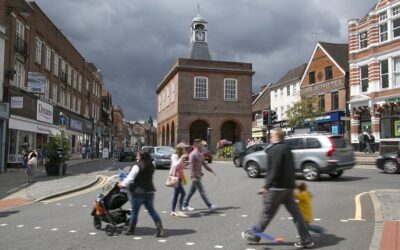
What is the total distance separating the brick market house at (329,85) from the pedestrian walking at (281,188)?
38.8m

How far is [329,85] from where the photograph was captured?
159 feet

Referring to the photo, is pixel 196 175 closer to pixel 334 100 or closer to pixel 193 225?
pixel 193 225

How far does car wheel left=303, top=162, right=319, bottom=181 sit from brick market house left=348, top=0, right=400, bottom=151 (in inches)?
710

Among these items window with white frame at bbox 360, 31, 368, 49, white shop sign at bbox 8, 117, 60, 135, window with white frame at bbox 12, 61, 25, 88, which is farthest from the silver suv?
window with white frame at bbox 360, 31, 368, 49

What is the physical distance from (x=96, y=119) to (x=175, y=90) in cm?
1331

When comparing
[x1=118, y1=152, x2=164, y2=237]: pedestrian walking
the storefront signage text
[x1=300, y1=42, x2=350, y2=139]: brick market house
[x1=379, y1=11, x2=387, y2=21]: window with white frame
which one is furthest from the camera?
the storefront signage text

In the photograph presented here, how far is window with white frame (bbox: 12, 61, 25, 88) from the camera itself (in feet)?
93.1

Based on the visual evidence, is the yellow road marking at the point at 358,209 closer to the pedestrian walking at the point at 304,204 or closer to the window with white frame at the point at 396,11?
the pedestrian walking at the point at 304,204

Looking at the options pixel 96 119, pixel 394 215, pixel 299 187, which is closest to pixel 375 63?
pixel 394 215

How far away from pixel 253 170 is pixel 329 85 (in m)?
31.5

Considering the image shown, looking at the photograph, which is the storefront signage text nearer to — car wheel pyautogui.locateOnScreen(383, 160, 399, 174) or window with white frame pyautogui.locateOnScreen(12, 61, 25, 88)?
car wheel pyautogui.locateOnScreen(383, 160, 399, 174)

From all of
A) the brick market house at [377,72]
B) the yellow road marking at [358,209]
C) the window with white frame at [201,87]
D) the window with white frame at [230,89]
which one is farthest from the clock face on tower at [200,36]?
the yellow road marking at [358,209]

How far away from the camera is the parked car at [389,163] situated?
20.1 metres

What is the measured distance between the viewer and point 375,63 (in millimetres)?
37375
